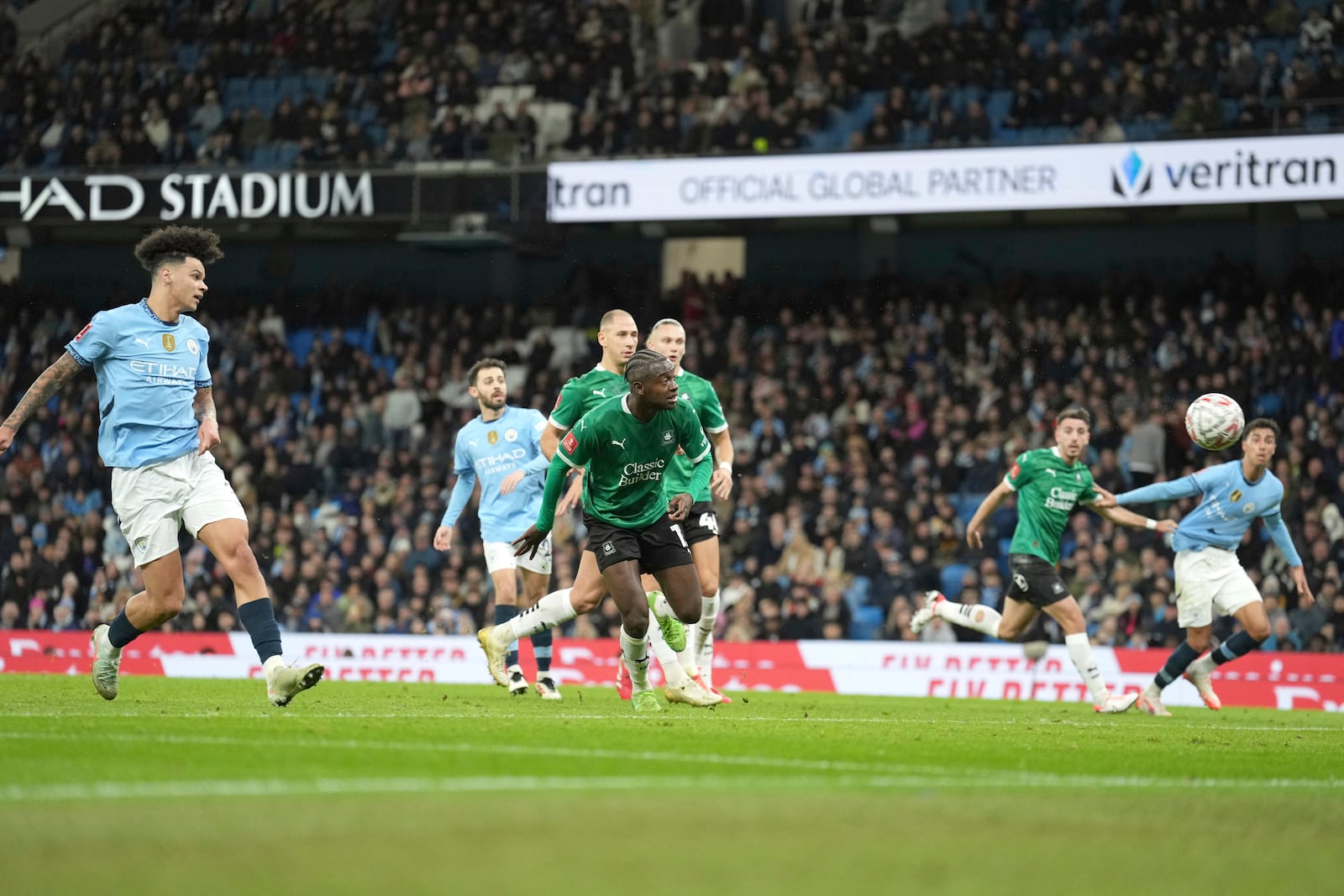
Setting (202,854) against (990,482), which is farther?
(990,482)

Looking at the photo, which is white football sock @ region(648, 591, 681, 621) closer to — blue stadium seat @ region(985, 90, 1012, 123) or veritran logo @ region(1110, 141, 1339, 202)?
veritran logo @ region(1110, 141, 1339, 202)

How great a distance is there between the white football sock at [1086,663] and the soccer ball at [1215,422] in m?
1.87

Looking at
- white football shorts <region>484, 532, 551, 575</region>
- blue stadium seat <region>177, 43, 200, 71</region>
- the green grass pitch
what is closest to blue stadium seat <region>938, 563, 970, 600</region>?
white football shorts <region>484, 532, 551, 575</region>

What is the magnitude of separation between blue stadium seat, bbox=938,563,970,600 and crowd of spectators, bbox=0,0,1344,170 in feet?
19.2

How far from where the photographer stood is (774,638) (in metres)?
20.0

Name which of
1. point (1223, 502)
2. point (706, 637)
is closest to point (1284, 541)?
point (1223, 502)

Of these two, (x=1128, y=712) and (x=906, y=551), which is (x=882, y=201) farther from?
(x=1128, y=712)

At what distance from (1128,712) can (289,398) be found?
16.4 meters

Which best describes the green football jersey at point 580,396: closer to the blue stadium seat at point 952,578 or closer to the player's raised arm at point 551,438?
the player's raised arm at point 551,438

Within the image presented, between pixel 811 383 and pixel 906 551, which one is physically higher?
pixel 811 383

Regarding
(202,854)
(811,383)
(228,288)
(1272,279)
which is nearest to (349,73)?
(228,288)

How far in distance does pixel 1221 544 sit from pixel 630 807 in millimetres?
9206

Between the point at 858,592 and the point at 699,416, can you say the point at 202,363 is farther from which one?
the point at 858,592

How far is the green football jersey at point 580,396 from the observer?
419 inches
